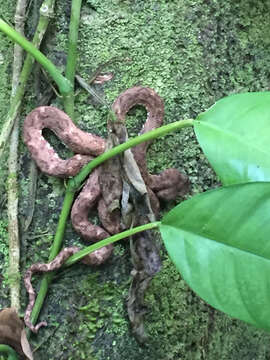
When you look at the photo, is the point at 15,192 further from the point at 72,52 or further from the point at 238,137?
the point at 238,137

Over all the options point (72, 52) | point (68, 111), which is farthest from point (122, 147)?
point (72, 52)

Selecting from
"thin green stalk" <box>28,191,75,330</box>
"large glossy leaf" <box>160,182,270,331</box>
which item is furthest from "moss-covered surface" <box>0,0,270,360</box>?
"large glossy leaf" <box>160,182,270,331</box>

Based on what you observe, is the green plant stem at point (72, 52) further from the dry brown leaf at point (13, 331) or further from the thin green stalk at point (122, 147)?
the dry brown leaf at point (13, 331)

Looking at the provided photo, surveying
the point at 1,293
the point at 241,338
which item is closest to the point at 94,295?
the point at 1,293

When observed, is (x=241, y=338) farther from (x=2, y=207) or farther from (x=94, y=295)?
(x=2, y=207)

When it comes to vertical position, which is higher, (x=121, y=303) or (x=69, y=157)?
(x=69, y=157)

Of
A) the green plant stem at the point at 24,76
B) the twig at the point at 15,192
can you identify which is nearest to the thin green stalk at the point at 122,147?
the twig at the point at 15,192

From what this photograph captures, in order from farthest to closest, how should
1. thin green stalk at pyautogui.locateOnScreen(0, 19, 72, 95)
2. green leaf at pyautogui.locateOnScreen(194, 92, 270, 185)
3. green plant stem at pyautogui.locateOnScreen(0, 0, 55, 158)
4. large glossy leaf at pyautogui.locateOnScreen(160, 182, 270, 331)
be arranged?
1. green plant stem at pyautogui.locateOnScreen(0, 0, 55, 158)
2. thin green stalk at pyautogui.locateOnScreen(0, 19, 72, 95)
3. green leaf at pyautogui.locateOnScreen(194, 92, 270, 185)
4. large glossy leaf at pyautogui.locateOnScreen(160, 182, 270, 331)

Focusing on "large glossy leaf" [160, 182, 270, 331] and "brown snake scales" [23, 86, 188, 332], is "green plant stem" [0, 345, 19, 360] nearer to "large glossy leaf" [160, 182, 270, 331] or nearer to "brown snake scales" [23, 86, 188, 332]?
"brown snake scales" [23, 86, 188, 332]
